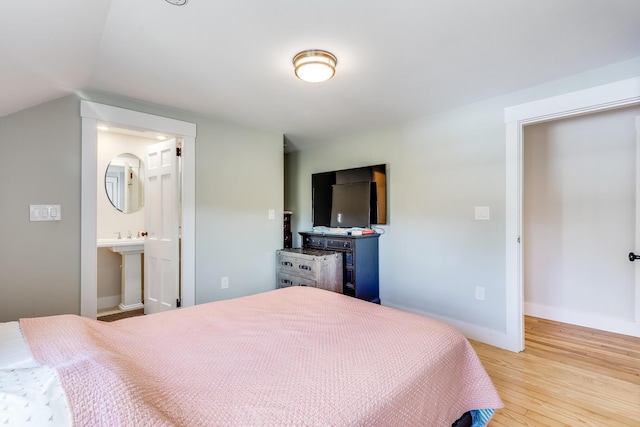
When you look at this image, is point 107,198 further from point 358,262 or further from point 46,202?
point 358,262

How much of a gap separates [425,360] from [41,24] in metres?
2.10

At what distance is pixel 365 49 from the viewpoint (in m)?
1.86

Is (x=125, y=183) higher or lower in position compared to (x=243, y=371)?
higher

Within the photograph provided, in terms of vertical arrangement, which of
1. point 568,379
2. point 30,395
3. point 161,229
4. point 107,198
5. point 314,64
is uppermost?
point 314,64

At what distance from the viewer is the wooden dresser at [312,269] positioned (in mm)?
3166

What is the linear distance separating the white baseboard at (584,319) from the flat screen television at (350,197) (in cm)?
200

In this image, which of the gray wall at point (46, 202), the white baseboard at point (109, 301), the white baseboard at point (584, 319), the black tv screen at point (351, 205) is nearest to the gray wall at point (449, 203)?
the black tv screen at point (351, 205)

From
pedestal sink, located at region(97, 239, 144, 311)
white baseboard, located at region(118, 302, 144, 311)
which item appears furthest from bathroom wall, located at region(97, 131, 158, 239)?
white baseboard, located at region(118, 302, 144, 311)

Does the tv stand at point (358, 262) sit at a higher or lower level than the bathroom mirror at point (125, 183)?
lower

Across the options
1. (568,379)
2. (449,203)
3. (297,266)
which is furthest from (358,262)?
(568,379)

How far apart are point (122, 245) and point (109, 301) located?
0.84 meters

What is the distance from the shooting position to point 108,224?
376 cm

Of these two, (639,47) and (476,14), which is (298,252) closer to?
(476,14)

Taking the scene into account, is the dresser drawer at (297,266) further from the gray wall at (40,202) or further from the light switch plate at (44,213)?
the light switch plate at (44,213)
